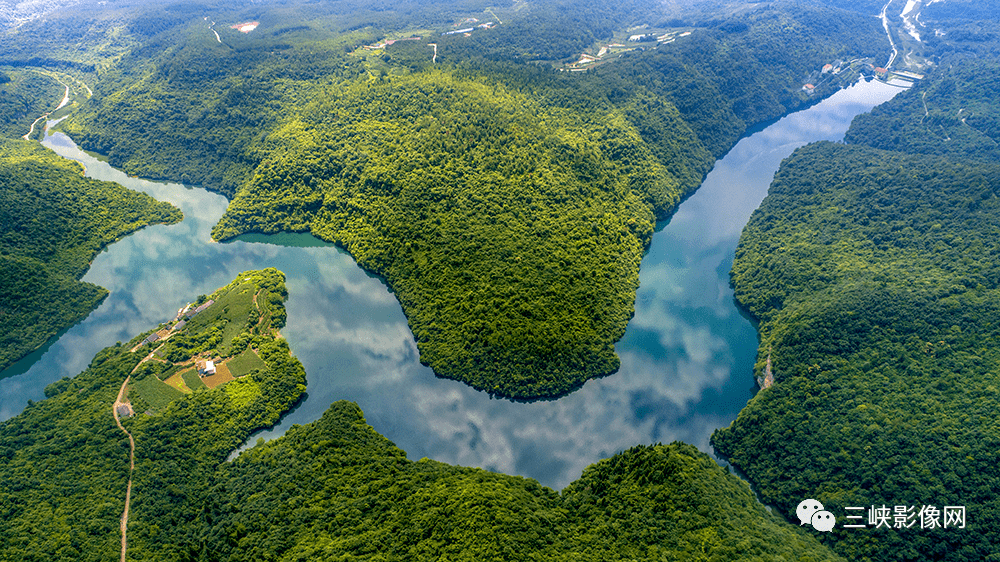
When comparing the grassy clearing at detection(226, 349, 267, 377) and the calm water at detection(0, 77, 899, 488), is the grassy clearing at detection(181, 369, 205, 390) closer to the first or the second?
the grassy clearing at detection(226, 349, 267, 377)

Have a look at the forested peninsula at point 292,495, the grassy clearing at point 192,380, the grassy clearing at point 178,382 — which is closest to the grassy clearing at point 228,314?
the grassy clearing at point 192,380

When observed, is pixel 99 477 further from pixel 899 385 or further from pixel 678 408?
pixel 899 385

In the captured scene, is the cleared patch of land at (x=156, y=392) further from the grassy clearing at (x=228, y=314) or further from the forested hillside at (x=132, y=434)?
the grassy clearing at (x=228, y=314)

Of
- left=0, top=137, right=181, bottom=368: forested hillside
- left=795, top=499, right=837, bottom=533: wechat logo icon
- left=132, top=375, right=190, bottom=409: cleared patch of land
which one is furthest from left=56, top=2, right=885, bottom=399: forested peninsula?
left=132, top=375, right=190, bottom=409: cleared patch of land

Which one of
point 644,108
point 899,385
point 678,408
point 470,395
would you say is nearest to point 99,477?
point 470,395

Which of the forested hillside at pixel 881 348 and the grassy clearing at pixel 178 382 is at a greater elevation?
the forested hillside at pixel 881 348
